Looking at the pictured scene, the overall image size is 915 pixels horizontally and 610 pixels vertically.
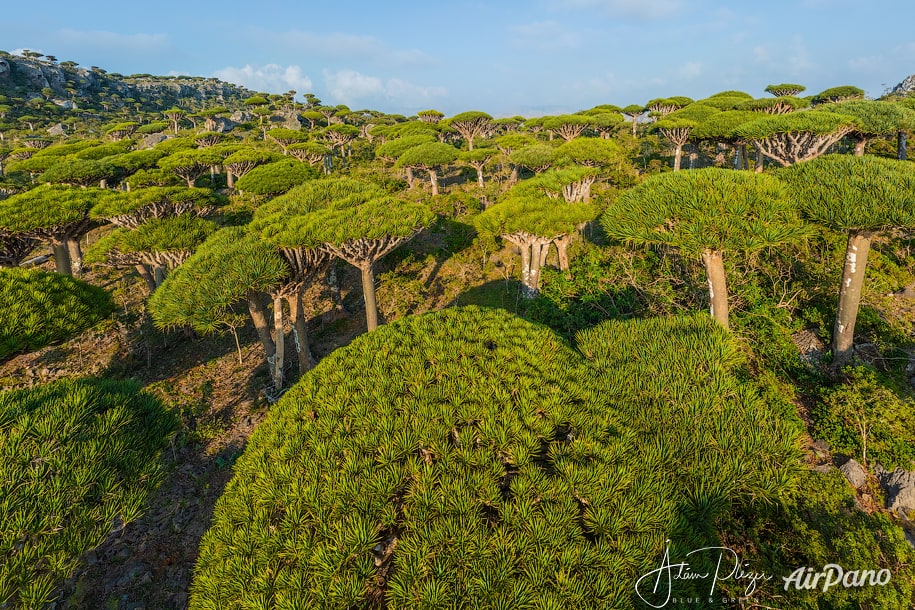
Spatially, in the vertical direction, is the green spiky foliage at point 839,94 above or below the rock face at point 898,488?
above

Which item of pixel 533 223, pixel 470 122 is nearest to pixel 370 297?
pixel 533 223

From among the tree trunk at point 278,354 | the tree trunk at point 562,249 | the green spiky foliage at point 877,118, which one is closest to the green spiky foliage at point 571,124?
the green spiky foliage at point 877,118

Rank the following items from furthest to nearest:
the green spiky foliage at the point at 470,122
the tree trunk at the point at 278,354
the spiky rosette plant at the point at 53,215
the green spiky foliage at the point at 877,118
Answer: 1. the green spiky foliage at the point at 470,122
2. the green spiky foliage at the point at 877,118
3. the spiky rosette plant at the point at 53,215
4. the tree trunk at the point at 278,354

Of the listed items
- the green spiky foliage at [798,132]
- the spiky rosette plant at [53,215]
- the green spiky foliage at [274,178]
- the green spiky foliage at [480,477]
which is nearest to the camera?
the green spiky foliage at [480,477]

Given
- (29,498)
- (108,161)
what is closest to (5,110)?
(108,161)

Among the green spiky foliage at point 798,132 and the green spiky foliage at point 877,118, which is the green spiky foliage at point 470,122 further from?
the green spiky foliage at point 877,118

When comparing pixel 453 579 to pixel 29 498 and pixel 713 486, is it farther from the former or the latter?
pixel 29 498

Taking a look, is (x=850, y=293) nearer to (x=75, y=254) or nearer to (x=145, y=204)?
(x=145, y=204)

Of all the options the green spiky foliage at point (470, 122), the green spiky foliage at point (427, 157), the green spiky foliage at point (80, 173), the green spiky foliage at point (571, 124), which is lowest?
the green spiky foliage at point (80, 173)
